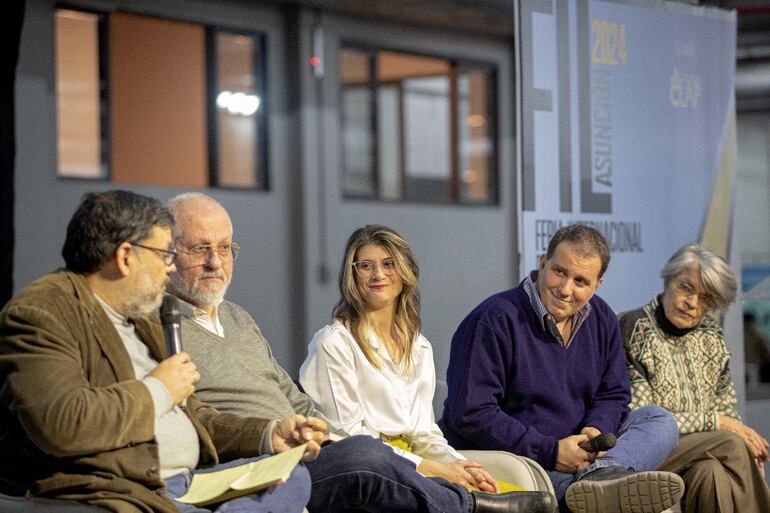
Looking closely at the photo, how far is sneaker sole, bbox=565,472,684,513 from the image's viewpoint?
3.57 m

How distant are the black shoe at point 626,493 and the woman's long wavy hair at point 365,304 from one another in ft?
2.27

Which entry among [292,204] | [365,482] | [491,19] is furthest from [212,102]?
[365,482]

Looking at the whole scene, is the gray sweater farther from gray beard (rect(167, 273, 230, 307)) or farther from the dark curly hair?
the dark curly hair

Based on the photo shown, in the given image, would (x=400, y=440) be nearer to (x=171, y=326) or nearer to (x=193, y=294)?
(x=193, y=294)

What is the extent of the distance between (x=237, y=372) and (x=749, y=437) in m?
2.22

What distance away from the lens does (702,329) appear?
4621 mm

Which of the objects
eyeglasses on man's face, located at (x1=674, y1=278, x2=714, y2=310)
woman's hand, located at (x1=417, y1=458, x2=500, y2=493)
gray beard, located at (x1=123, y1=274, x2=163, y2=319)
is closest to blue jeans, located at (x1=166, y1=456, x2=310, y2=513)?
gray beard, located at (x1=123, y1=274, x2=163, y2=319)

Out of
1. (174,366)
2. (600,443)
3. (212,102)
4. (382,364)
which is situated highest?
(212,102)

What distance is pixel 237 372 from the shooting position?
3334mm

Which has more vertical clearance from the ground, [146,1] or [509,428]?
[146,1]

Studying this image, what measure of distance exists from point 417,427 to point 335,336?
403 mm

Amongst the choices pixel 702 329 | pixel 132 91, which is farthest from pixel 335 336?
pixel 132 91

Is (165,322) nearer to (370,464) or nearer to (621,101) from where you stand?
(370,464)

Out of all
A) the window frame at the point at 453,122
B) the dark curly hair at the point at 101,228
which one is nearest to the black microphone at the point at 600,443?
the dark curly hair at the point at 101,228
